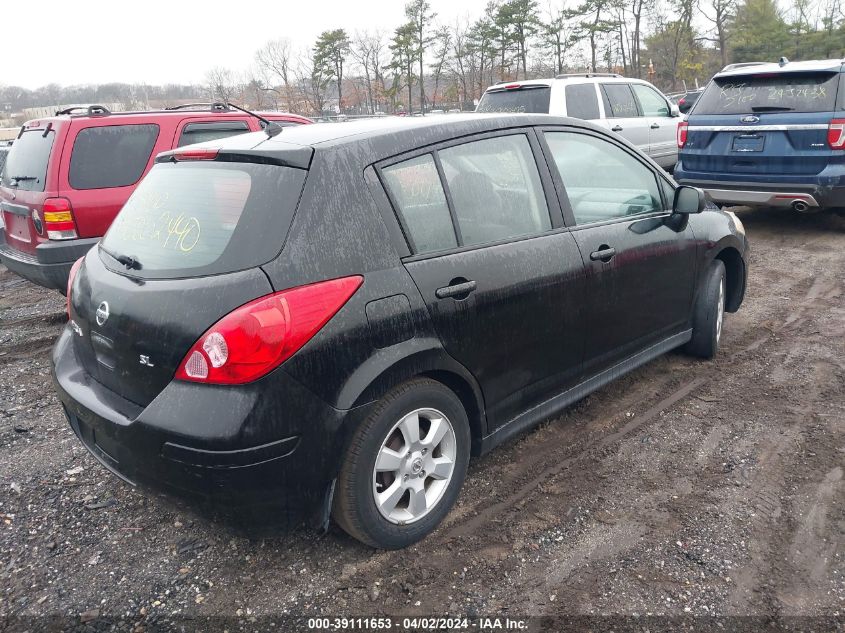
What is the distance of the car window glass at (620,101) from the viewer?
33.0ft

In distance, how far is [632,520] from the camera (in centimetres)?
292

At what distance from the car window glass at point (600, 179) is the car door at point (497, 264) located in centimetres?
18

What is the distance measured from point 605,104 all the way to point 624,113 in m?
0.55

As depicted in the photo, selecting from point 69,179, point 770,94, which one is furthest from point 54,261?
point 770,94

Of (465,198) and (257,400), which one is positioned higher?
(465,198)

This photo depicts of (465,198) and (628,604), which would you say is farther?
(465,198)

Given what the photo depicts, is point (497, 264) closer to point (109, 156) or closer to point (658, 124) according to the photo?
point (109, 156)

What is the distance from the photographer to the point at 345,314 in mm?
2391

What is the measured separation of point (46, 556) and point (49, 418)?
5.18ft

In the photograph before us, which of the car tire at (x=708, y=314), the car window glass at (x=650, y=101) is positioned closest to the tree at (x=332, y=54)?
the car window glass at (x=650, y=101)

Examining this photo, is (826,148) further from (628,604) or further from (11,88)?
(11,88)

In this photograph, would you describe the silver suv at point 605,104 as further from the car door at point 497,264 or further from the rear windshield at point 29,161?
the car door at point 497,264

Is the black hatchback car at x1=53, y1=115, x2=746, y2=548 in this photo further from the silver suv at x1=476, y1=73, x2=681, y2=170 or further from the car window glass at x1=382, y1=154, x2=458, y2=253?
the silver suv at x1=476, y1=73, x2=681, y2=170

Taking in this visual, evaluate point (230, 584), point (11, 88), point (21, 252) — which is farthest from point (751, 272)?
point (11, 88)
